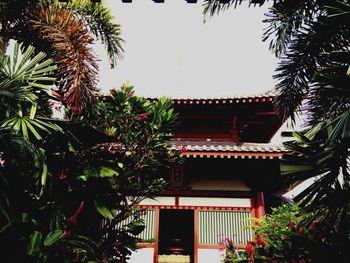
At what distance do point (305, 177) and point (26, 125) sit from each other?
277 cm

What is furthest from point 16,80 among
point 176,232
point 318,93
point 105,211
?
point 176,232

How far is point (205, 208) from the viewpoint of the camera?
7.58 metres

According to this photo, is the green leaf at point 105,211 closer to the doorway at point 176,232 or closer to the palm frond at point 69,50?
the palm frond at point 69,50

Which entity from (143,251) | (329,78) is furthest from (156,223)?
(329,78)

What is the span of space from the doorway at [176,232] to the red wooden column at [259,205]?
11.9ft

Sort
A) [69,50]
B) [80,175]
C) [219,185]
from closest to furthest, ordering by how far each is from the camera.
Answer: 1. [80,175]
2. [69,50]
3. [219,185]

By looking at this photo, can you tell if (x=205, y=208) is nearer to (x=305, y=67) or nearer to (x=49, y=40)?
(x=305, y=67)

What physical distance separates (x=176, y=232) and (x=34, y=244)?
383 inches

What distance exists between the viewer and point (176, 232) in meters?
12.3

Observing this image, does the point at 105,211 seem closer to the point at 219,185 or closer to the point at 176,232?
the point at 219,185

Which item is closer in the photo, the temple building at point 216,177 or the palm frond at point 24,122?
the palm frond at point 24,122

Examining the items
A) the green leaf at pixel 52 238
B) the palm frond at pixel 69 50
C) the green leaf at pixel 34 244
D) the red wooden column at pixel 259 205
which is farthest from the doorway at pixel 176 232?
the green leaf at pixel 34 244

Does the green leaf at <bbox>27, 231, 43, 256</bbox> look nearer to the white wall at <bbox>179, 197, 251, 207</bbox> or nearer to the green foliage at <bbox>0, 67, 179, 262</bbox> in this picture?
the green foliage at <bbox>0, 67, 179, 262</bbox>

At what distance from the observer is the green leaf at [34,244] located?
304cm
